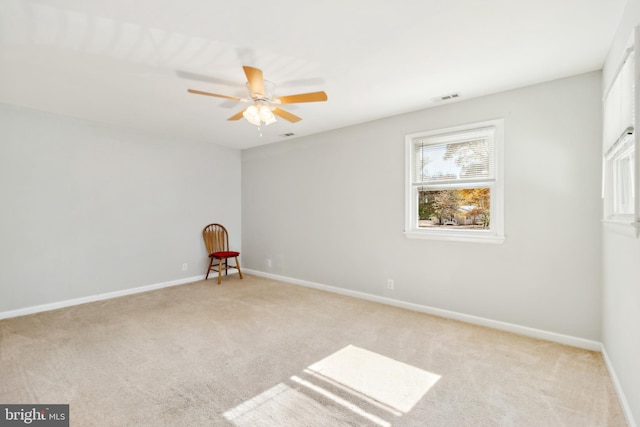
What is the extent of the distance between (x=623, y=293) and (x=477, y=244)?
4.45 feet

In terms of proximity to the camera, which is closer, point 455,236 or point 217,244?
point 455,236

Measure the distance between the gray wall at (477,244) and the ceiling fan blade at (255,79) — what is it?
1.99m

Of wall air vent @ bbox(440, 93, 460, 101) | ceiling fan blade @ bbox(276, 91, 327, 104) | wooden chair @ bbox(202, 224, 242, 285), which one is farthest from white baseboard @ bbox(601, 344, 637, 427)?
wooden chair @ bbox(202, 224, 242, 285)

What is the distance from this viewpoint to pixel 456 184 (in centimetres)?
344

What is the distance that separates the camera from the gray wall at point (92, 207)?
356 cm

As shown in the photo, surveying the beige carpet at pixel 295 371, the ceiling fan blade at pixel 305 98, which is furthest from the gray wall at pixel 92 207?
the ceiling fan blade at pixel 305 98

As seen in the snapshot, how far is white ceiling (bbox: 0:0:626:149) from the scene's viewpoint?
185 centimetres

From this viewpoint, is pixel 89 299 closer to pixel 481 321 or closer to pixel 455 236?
pixel 455 236

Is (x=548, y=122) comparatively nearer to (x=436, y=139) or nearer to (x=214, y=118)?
(x=436, y=139)

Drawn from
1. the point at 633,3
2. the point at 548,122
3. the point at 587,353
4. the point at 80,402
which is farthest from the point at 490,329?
the point at 80,402

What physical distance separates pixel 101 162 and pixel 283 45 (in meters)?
3.44

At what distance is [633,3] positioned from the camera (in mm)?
1667

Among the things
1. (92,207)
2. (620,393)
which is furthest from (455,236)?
(92,207)

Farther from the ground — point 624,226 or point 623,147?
point 623,147
